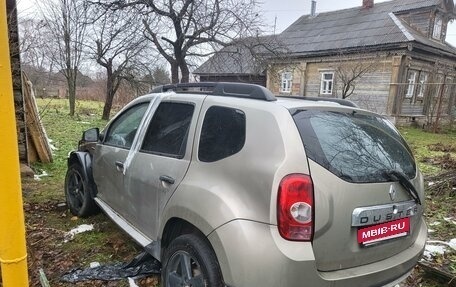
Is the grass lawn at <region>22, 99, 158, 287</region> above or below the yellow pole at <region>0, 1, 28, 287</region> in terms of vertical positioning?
below

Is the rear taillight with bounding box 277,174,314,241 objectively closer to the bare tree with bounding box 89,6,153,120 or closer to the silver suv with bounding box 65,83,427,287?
the silver suv with bounding box 65,83,427,287

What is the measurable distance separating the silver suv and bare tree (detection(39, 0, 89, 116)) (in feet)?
55.3

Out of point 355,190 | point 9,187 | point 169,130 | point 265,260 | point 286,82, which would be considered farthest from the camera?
point 286,82

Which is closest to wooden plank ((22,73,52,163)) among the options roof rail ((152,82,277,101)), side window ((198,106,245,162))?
roof rail ((152,82,277,101))

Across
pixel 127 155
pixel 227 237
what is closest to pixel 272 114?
pixel 227 237

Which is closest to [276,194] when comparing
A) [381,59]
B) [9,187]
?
[9,187]

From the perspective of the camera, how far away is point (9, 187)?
141cm

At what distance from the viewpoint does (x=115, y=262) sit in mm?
3357

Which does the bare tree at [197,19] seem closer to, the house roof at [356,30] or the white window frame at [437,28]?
the house roof at [356,30]

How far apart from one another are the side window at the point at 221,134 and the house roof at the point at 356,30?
1948cm

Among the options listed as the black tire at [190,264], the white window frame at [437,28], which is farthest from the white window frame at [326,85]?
the black tire at [190,264]

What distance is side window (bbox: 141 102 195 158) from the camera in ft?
8.62

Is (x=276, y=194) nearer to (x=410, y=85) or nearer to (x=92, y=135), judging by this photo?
(x=92, y=135)

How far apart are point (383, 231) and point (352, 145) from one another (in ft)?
1.92
